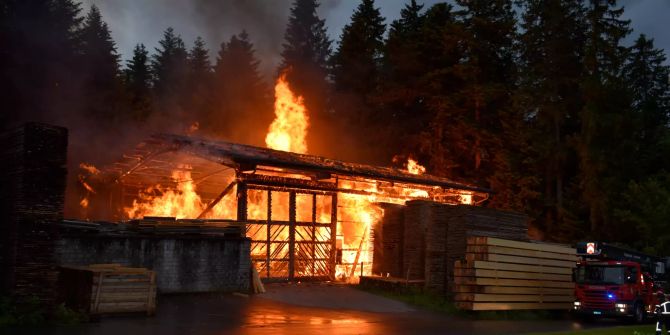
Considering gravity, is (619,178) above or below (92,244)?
above

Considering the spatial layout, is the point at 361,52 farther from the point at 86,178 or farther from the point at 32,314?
the point at 32,314

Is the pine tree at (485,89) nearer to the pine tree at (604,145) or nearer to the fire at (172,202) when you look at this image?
the pine tree at (604,145)

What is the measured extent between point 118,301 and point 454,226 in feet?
39.7

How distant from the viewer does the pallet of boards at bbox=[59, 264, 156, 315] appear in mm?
15250

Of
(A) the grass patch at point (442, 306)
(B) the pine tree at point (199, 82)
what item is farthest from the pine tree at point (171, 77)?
(A) the grass patch at point (442, 306)

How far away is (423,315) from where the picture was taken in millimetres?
20016

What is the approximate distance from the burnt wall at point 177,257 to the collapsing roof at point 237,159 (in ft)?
10.3

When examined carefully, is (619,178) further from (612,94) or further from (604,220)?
(612,94)

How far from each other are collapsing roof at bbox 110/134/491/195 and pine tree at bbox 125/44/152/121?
21634mm

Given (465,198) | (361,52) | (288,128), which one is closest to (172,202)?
(288,128)

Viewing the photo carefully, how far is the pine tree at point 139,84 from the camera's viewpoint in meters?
52.5

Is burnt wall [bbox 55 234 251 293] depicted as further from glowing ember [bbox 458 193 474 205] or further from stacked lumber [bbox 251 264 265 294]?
glowing ember [bbox 458 193 474 205]

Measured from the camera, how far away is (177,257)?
19.9 m

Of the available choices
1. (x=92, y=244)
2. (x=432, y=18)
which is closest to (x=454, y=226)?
(x=92, y=244)
